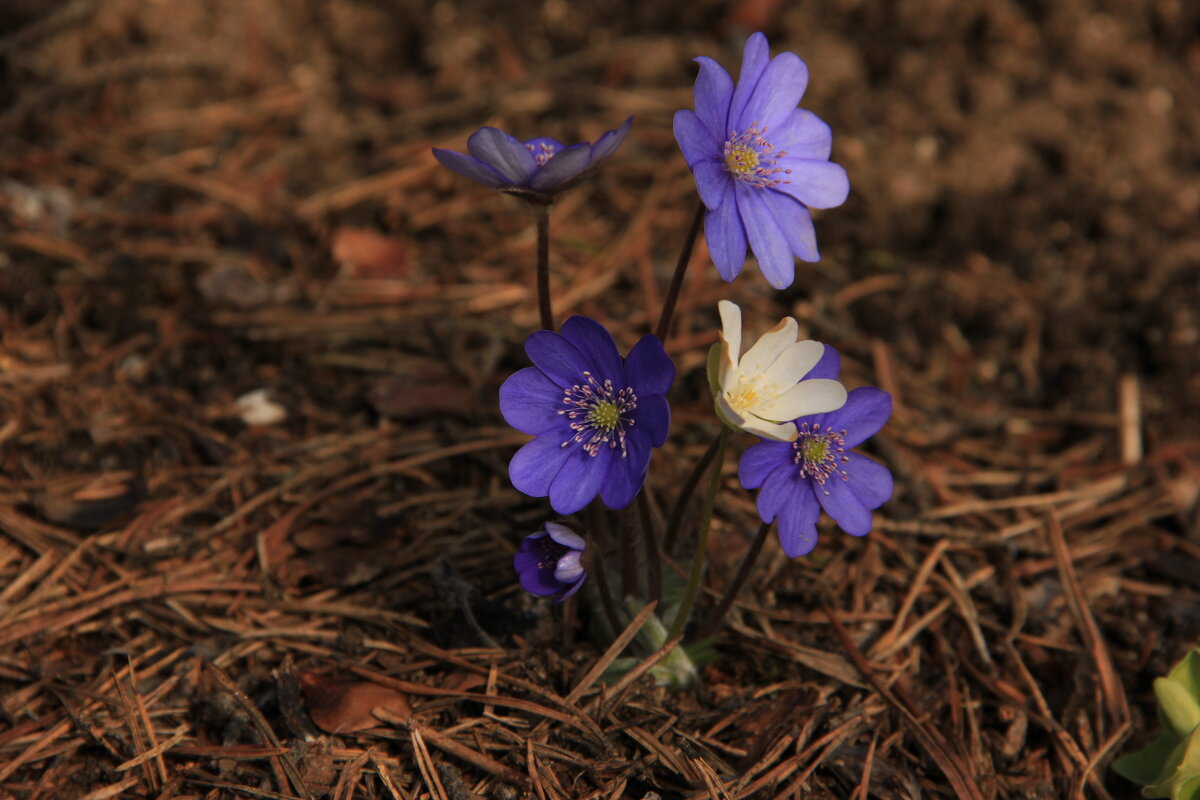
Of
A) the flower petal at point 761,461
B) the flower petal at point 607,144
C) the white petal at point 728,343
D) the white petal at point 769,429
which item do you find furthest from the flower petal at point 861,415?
the flower petal at point 607,144

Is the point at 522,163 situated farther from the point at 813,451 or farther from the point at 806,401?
the point at 813,451

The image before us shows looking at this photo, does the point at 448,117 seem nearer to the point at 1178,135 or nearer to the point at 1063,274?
the point at 1063,274

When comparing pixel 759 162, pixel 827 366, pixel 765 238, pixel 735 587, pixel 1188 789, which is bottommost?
pixel 1188 789

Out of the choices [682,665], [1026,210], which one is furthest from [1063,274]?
[682,665]

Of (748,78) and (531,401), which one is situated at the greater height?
(748,78)

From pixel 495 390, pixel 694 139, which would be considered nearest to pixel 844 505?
pixel 694 139
